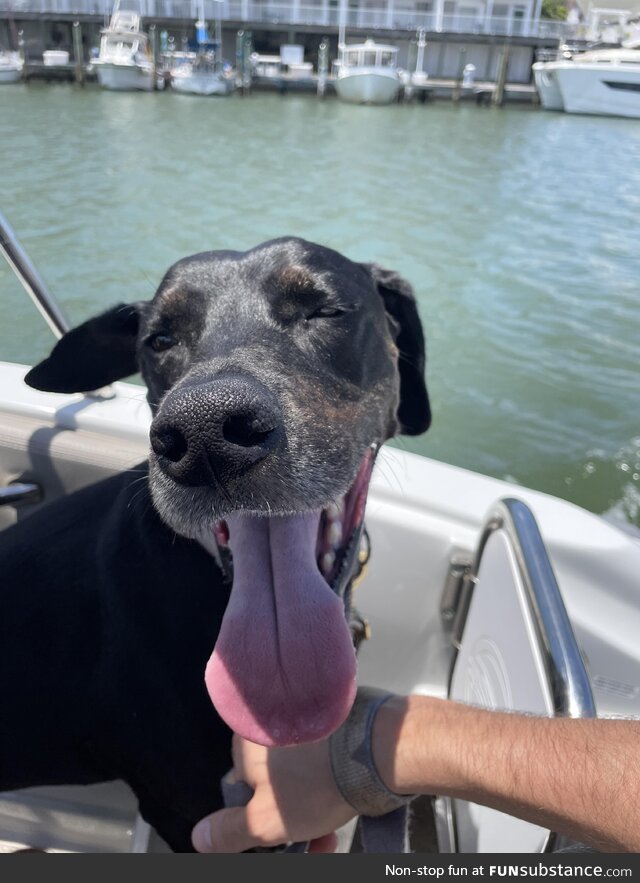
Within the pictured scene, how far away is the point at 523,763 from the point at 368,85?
141 feet

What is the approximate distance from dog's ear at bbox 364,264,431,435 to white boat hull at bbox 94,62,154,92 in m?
41.6

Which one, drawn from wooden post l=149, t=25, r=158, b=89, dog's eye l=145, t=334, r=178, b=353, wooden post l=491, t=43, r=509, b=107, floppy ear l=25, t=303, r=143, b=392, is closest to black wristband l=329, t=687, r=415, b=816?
dog's eye l=145, t=334, r=178, b=353

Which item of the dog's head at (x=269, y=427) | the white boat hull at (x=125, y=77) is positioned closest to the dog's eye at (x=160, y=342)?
the dog's head at (x=269, y=427)

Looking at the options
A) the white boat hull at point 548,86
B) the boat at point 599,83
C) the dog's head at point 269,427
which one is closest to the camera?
the dog's head at point 269,427

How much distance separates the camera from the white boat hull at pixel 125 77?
37.2 metres

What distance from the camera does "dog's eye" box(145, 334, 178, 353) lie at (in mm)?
2079

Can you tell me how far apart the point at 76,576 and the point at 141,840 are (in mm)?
886

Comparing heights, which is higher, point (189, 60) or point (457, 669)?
point (189, 60)

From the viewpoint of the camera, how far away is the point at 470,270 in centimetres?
1166

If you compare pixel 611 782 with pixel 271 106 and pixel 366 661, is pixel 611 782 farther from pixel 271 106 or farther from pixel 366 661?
pixel 271 106

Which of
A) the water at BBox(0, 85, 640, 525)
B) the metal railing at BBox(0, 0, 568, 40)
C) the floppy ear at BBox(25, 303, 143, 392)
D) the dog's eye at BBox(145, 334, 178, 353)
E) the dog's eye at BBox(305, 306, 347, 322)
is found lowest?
the water at BBox(0, 85, 640, 525)

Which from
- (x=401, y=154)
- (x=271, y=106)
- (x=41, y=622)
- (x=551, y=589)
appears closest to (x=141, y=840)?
(x=41, y=622)

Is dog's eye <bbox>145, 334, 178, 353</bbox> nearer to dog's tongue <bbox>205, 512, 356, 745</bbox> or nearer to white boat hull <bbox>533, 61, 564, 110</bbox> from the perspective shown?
dog's tongue <bbox>205, 512, 356, 745</bbox>

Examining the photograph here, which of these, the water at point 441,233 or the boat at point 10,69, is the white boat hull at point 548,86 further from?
the boat at point 10,69
